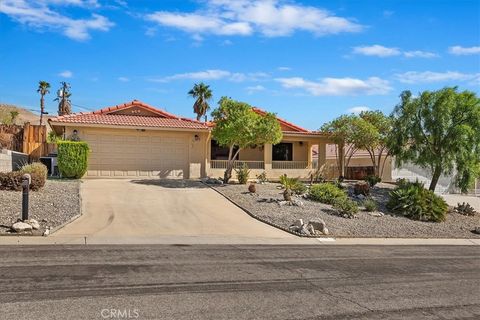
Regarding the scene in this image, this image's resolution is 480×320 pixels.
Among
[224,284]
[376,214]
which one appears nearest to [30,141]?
[376,214]

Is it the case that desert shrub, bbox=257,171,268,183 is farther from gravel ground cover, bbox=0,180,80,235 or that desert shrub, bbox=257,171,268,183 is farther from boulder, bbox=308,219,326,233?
gravel ground cover, bbox=0,180,80,235

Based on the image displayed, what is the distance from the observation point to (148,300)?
269 inches

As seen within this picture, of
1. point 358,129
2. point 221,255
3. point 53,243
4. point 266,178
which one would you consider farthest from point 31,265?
point 358,129

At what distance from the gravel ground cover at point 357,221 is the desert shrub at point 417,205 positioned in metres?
0.40

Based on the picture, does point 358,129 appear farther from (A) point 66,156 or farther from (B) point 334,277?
(B) point 334,277

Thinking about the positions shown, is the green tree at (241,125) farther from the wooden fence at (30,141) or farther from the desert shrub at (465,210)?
the wooden fence at (30,141)

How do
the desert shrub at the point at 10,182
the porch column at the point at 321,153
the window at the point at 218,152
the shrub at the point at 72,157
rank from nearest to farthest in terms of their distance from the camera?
the desert shrub at the point at 10,182 → the shrub at the point at 72,157 → the window at the point at 218,152 → the porch column at the point at 321,153

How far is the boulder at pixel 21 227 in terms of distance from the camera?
12.1m

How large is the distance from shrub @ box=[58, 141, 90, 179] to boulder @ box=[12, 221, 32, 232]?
31.3 ft

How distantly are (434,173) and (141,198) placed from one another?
13957 mm

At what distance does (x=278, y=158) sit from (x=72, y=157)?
517 inches

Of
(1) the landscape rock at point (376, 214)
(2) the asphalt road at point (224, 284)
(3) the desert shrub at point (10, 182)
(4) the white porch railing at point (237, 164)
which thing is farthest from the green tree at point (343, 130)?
(3) the desert shrub at point (10, 182)

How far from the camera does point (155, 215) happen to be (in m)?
16.2

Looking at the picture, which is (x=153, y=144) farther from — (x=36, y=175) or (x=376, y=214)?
(x=376, y=214)
